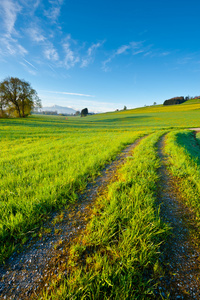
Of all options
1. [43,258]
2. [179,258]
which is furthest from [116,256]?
[43,258]

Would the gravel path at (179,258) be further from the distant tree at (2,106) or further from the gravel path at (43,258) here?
the distant tree at (2,106)

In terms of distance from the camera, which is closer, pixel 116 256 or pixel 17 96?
pixel 116 256

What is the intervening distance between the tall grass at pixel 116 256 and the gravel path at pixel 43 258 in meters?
0.20

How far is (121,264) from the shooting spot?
1.79 m

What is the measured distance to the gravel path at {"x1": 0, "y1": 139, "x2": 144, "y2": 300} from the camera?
1624mm

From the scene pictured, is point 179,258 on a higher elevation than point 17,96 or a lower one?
lower

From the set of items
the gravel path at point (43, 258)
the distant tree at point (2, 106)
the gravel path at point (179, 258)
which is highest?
the distant tree at point (2, 106)

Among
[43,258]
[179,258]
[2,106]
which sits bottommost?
[179,258]

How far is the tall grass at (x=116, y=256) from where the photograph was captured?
154cm

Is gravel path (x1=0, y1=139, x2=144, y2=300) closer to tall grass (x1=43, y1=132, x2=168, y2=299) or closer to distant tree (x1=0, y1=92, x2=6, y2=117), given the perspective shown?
tall grass (x1=43, y1=132, x2=168, y2=299)

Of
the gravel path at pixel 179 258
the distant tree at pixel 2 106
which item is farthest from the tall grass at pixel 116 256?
the distant tree at pixel 2 106

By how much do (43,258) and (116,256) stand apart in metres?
1.21

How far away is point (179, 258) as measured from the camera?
1981 millimetres

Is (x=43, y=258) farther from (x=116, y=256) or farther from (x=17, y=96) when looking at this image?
(x=17, y=96)
